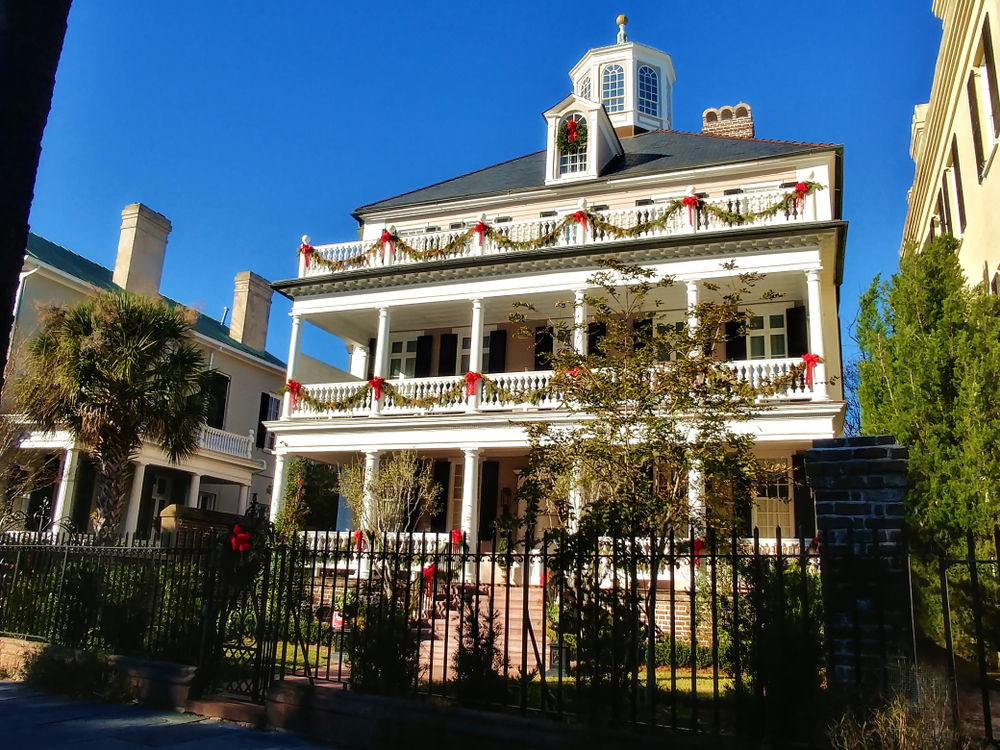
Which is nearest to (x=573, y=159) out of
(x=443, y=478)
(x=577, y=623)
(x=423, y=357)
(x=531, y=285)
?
(x=531, y=285)

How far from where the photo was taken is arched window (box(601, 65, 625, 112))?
25.3m

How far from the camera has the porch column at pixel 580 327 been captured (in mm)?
9039

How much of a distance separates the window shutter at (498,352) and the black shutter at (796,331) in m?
6.87

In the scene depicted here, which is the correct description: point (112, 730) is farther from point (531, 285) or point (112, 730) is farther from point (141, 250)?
point (141, 250)

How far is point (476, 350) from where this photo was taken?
729 inches

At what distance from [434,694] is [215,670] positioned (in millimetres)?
2544

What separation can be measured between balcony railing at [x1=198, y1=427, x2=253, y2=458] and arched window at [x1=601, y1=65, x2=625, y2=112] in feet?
52.4

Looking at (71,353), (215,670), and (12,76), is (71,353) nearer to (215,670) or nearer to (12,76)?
(215,670)

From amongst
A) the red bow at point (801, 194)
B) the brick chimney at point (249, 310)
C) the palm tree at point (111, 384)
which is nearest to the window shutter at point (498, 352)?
the palm tree at point (111, 384)

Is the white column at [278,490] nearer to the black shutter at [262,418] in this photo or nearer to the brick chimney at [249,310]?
the black shutter at [262,418]

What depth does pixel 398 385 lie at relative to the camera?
19359 millimetres

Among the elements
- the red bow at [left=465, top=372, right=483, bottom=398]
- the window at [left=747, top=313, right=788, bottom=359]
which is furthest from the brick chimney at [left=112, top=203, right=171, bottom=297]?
the window at [left=747, top=313, right=788, bottom=359]

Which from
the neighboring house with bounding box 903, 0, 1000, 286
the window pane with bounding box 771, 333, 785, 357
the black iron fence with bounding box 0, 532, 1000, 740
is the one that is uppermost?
the neighboring house with bounding box 903, 0, 1000, 286

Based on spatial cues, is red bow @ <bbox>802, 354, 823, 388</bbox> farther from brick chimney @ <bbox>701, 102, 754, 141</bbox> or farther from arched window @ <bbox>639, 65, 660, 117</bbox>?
arched window @ <bbox>639, 65, 660, 117</bbox>
